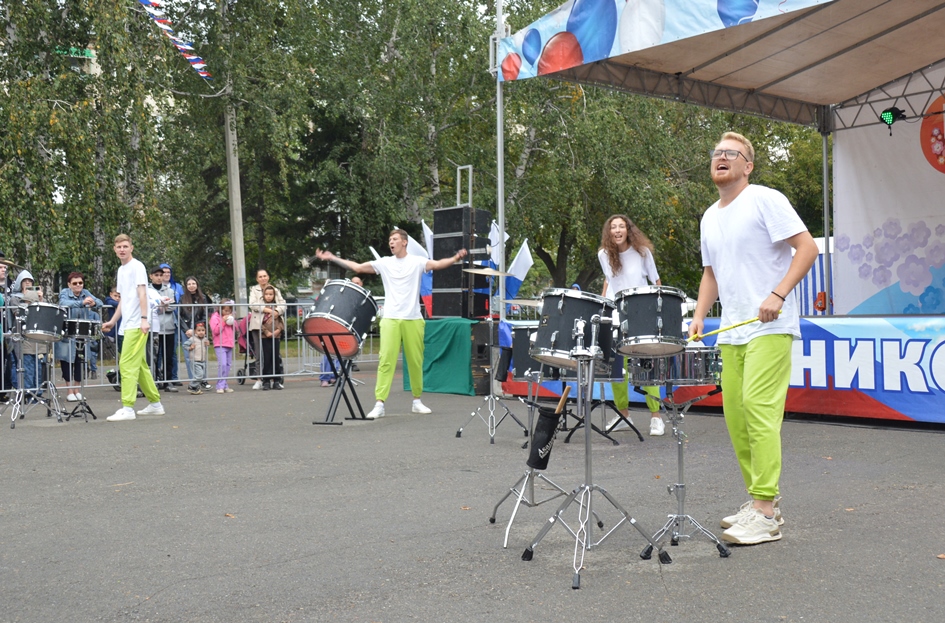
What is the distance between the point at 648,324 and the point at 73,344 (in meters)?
10.0

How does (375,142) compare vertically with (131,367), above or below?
above

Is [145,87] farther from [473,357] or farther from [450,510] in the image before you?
[450,510]

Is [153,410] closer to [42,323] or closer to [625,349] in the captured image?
[42,323]

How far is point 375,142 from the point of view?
30.5 meters

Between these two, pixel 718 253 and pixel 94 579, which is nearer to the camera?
pixel 94 579

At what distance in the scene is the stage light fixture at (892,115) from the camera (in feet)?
50.5

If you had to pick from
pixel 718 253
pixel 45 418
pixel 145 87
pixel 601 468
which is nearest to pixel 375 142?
pixel 145 87

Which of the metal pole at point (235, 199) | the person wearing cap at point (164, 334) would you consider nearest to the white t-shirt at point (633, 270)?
the person wearing cap at point (164, 334)

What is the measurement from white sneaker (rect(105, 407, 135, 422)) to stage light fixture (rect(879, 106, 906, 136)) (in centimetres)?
1215

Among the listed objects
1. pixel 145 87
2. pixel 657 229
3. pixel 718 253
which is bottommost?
pixel 718 253

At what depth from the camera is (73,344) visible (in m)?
13.1

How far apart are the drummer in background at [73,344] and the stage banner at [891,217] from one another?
12.2m

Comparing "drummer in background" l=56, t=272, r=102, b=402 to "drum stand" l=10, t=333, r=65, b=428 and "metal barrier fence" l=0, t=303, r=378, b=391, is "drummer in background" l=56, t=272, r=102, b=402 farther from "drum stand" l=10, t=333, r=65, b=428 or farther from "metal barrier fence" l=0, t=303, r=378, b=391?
"drum stand" l=10, t=333, r=65, b=428

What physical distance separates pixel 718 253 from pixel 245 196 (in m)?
32.0
